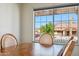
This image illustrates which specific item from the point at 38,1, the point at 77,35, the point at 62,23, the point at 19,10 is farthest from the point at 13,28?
the point at 77,35

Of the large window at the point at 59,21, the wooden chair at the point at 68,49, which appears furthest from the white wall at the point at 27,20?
the wooden chair at the point at 68,49

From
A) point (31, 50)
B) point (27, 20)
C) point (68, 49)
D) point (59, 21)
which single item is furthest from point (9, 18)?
point (68, 49)

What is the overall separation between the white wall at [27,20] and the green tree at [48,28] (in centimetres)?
11

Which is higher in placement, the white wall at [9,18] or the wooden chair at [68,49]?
the white wall at [9,18]

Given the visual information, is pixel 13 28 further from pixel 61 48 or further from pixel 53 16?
pixel 61 48

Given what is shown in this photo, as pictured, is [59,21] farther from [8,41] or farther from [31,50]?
[8,41]

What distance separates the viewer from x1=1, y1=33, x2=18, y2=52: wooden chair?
1.46 metres

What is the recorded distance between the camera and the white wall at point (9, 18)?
142 cm

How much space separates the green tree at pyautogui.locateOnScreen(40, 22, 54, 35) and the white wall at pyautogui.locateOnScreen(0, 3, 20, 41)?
25 cm

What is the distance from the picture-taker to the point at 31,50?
149 centimetres

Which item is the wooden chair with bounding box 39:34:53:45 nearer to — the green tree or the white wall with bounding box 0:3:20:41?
the green tree

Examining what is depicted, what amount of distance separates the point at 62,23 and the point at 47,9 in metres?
0.20

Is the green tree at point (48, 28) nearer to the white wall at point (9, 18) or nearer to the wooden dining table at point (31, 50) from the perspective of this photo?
the wooden dining table at point (31, 50)

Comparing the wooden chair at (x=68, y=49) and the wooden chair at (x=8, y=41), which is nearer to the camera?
the wooden chair at (x=68, y=49)
